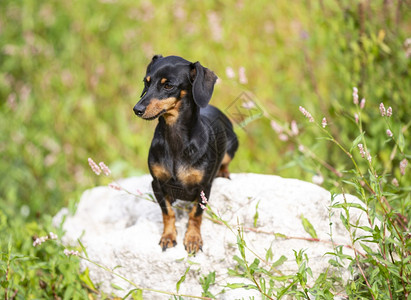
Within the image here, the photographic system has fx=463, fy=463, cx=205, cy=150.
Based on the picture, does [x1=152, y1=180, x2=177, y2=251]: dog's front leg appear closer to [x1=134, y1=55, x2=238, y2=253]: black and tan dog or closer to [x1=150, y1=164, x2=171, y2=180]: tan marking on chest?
[x1=134, y1=55, x2=238, y2=253]: black and tan dog

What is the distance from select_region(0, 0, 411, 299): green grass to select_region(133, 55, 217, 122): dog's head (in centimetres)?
145

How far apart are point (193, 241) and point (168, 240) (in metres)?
0.15

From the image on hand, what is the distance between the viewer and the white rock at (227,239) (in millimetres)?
2732

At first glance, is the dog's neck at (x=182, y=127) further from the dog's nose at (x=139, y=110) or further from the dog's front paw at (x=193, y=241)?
the dog's front paw at (x=193, y=241)

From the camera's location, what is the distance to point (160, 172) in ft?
8.46

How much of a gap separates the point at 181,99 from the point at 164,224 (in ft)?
2.78

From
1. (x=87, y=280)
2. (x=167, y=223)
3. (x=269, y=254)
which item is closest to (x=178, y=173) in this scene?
(x=167, y=223)

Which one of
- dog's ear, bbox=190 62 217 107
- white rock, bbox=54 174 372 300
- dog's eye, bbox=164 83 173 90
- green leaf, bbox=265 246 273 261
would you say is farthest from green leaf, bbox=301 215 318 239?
dog's eye, bbox=164 83 173 90

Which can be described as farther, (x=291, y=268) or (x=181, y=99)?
(x=291, y=268)

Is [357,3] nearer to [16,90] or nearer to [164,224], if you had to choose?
[164,224]

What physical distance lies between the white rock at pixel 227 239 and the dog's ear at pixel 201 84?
2.23ft

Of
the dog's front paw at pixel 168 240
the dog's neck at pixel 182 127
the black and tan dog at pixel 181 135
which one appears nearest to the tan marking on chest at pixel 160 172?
the black and tan dog at pixel 181 135

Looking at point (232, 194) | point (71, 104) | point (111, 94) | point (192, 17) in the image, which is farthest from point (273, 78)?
point (232, 194)

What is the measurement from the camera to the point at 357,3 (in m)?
3.83
